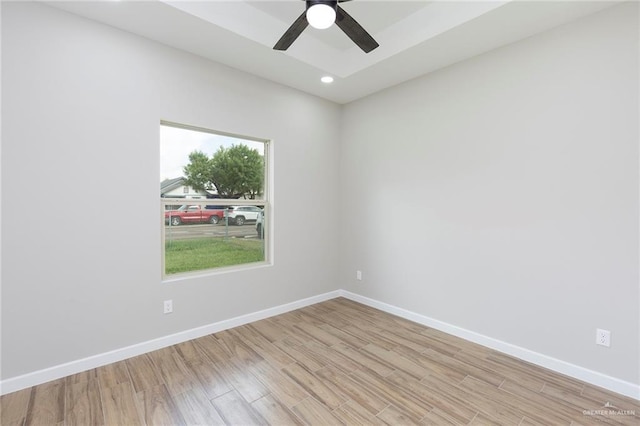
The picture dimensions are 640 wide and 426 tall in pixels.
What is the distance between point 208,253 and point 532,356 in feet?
10.2

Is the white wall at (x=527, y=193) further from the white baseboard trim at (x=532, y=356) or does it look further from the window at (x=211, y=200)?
the window at (x=211, y=200)

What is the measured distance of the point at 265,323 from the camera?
10.6 feet

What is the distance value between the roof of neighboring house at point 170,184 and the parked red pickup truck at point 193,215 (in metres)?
0.20

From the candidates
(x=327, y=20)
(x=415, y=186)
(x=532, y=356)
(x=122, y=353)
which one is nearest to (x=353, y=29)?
(x=327, y=20)

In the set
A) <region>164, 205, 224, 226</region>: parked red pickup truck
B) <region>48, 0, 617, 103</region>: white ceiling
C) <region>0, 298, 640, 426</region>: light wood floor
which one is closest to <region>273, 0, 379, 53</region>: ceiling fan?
<region>48, 0, 617, 103</region>: white ceiling

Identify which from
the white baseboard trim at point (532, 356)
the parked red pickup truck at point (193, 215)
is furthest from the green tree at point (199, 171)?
the white baseboard trim at point (532, 356)

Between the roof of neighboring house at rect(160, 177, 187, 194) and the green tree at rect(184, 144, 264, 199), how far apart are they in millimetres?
75

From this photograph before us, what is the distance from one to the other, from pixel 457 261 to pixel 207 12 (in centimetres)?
313

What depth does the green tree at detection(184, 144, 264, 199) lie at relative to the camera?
2957 mm

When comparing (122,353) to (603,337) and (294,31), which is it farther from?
(603,337)

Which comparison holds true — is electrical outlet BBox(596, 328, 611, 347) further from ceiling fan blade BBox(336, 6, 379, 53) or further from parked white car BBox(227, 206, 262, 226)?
parked white car BBox(227, 206, 262, 226)

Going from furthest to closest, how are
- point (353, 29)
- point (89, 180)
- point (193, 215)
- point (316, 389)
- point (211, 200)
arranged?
point (211, 200) < point (193, 215) < point (89, 180) < point (316, 389) < point (353, 29)

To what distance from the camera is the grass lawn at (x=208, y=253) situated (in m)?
2.82

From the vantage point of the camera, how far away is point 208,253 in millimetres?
3059
